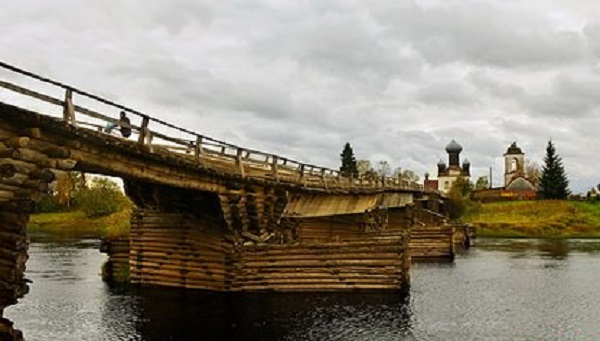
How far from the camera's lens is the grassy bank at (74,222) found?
361 ft

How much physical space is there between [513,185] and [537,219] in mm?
45279

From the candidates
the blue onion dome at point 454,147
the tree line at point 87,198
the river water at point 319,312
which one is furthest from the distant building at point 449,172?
the river water at point 319,312

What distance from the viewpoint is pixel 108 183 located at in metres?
124

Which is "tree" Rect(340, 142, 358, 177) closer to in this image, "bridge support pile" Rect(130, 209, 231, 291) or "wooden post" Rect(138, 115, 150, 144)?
"bridge support pile" Rect(130, 209, 231, 291)

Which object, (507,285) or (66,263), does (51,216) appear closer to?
(66,263)

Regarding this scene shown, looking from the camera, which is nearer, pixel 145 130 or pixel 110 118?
pixel 110 118

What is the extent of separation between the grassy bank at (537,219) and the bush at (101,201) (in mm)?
65164

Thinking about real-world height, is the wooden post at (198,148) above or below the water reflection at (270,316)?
above

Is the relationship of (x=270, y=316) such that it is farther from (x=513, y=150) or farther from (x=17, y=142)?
(x=513, y=150)

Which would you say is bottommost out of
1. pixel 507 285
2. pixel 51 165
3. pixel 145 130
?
pixel 507 285

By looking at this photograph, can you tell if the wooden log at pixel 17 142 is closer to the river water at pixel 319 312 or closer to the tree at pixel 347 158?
the river water at pixel 319 312

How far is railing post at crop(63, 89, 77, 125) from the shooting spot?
21453 mm

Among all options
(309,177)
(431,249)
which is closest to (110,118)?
(309,177)

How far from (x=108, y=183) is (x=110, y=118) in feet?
343
